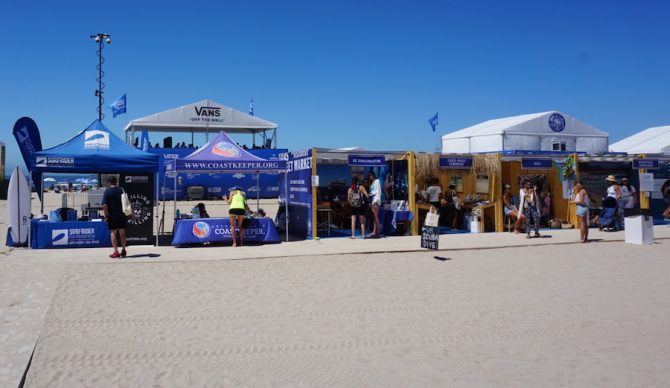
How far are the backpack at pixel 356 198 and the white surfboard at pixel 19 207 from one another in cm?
691

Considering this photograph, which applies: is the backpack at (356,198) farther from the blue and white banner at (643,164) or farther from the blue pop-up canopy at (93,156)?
the blue and white banner at (643,164)

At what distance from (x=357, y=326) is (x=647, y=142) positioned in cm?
2521

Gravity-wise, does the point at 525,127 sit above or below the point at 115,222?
above

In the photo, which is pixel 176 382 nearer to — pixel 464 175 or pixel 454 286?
pixel 454 286

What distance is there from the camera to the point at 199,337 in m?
5.33

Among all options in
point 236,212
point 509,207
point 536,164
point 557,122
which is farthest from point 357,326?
point 557,122

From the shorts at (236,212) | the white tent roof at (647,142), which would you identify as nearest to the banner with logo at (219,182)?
the white tent roof at (647,142)

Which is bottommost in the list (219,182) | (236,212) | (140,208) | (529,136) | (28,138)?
(236,212)

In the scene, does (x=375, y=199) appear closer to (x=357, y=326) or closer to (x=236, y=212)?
(x=236, y=212)

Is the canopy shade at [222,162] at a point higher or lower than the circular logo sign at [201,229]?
higher

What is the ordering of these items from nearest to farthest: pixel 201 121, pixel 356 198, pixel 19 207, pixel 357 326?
pixel 357 326 < pixel 19 207 < pixel 356 198 < pixel 201 121

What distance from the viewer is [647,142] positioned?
26.2 meters

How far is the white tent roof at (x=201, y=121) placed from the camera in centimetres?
3466

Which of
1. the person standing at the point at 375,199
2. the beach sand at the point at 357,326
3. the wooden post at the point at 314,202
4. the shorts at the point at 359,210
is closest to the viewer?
the beach sand at the point at 357,326
